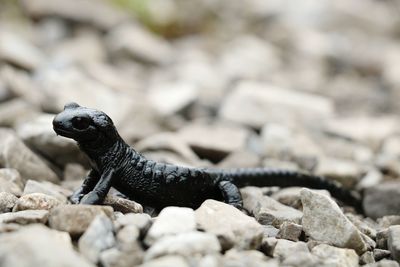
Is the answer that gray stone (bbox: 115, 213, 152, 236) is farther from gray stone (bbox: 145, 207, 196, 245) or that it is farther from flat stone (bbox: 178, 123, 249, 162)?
flat stone (bbox: 178, 123, 249, 162)

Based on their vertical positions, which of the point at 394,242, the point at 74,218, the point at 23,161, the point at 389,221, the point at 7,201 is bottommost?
the point at 23,161

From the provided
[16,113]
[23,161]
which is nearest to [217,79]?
[16,113]

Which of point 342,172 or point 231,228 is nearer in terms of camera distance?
point 231,228

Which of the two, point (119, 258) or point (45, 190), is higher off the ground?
point (119, 258)

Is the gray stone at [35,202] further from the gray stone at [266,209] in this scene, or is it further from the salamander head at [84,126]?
the gray stone at [266,209]

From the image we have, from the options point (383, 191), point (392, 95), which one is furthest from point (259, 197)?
point (392, 95)

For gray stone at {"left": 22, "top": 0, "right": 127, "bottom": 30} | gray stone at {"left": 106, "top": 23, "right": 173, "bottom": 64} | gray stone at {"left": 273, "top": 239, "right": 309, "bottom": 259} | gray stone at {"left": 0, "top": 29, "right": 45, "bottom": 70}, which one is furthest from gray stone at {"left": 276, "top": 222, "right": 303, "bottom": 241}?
gray stone at {"left": 22, "top": 0, "right": 127, "bottom": 30}

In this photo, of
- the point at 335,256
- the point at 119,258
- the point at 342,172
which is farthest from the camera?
the point at 342,172

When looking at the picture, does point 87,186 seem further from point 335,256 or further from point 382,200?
point 382,200

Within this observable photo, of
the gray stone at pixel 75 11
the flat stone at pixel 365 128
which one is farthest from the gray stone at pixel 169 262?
the gray stone at pixel 75 11
